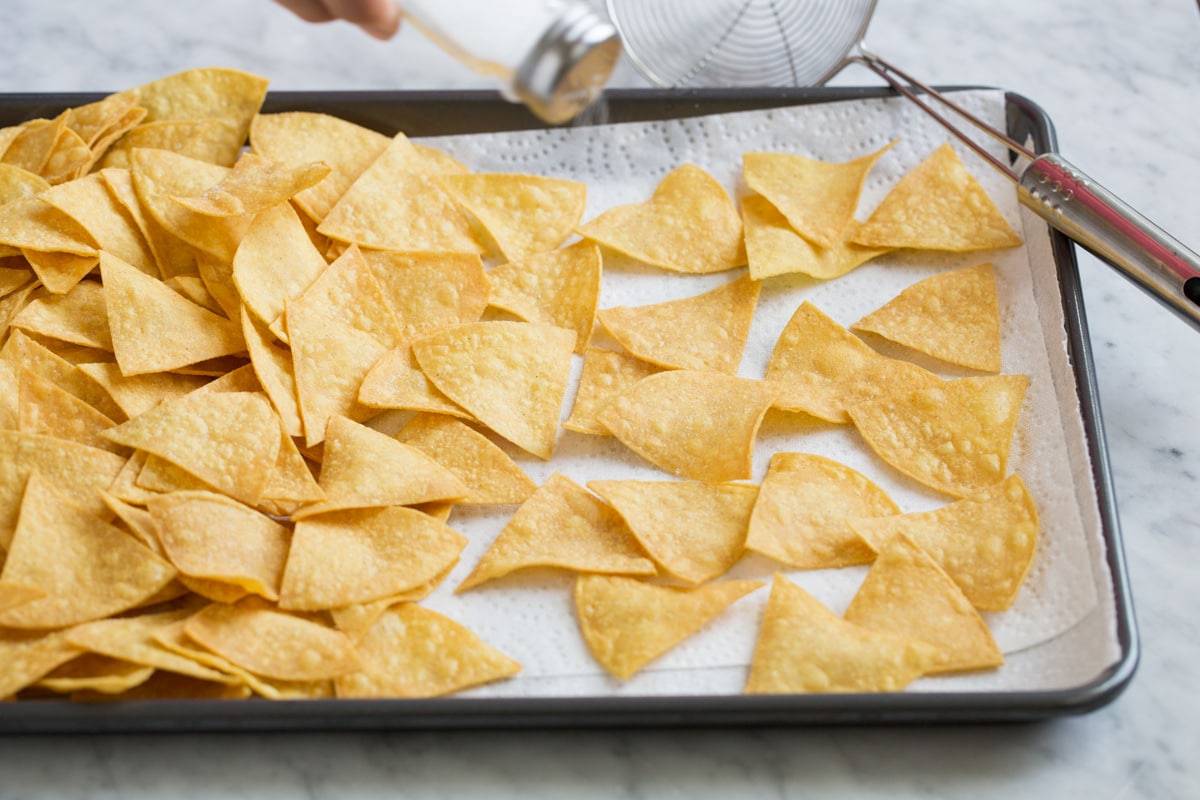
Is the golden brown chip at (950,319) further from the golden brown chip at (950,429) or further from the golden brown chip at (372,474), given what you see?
the golden brown chip at (372,474)

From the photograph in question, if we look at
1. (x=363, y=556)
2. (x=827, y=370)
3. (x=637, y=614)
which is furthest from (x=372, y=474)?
(x=827, y=370)

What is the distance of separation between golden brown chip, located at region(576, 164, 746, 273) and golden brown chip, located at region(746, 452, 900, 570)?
0.33m

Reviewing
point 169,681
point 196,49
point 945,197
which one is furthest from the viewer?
point 196,49

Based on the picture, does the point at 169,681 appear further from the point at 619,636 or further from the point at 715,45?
the point at 715,45

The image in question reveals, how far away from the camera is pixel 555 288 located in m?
1.45

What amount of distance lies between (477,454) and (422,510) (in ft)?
0.29

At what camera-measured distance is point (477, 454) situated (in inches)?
50.1

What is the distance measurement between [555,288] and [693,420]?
272 mm

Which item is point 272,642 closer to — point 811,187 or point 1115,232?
point 811,187

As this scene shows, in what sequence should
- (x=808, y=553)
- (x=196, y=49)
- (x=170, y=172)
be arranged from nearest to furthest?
(x=808, y=553) → (x=170, y=172) → (x=196, y=49)

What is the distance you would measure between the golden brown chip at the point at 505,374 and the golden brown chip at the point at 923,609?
0.38 m

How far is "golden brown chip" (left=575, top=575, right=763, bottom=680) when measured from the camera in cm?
111

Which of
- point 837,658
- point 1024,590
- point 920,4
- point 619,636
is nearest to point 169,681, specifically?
point 619,636

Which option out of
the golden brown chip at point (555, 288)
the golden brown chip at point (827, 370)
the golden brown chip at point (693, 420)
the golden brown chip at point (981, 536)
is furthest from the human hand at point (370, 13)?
the golden brown chip at point (981, 536)
